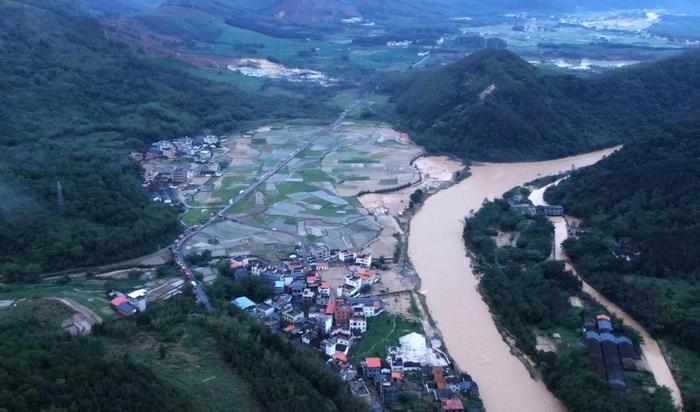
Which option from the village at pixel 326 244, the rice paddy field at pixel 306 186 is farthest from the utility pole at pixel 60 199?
the rice paddy field at pixel 306 186

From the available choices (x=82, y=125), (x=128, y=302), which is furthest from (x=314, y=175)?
(x=128, y=302)

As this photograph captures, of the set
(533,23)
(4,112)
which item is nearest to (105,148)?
(4,112)

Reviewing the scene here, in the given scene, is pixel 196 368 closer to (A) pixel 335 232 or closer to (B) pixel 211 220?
(A) pixel 335 232

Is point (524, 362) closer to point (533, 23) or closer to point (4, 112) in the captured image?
point (4, 112)

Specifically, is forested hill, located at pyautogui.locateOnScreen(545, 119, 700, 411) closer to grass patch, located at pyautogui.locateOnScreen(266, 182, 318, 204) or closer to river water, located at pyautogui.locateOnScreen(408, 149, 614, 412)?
river water, located at pyautogui.locateOnScreen(408, 149, 614, 412)

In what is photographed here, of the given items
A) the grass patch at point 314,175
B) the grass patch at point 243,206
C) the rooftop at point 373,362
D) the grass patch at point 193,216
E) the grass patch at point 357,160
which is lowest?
the grass patch at point 193,216

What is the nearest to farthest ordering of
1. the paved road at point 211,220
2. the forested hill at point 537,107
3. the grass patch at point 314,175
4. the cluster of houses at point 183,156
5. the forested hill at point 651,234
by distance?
the forested hill at point 651,234 < the paved road at point 211,220 < the cluster of houses at point 183,156 < the grass patch at point 314,175 < the forested hill at point 537,107

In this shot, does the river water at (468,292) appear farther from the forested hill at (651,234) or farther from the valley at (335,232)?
the forested hill at (651,234)
